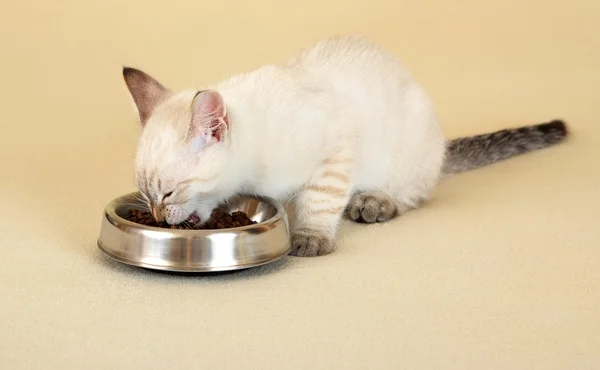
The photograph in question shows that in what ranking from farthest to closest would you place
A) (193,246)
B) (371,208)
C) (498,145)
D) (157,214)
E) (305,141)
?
(498,145), (371,208), (305,141), (157,214), (193,246)

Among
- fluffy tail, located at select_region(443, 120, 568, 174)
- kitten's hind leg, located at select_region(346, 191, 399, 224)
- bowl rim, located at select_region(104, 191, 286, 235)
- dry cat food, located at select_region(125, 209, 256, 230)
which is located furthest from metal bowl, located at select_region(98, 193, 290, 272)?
fluffy tail, located at select_region(443, 120, 568, 174)

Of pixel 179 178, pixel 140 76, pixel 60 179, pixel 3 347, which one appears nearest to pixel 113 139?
pixel 60 179

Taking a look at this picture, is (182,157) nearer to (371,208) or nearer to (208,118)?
(208,118)

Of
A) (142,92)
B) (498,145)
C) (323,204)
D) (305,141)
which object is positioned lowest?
(498,145)

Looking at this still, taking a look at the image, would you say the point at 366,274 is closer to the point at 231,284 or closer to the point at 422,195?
the point at 231,284

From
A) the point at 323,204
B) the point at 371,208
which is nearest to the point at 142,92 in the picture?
the point at 323,204

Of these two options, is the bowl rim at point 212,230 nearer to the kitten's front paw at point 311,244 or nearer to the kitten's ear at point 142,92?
the kitten's front paw at point 311,244
